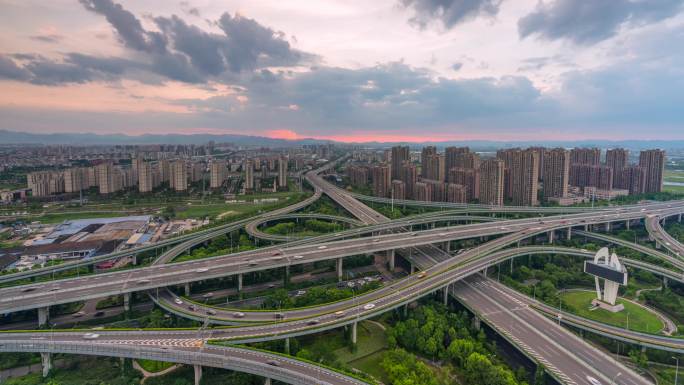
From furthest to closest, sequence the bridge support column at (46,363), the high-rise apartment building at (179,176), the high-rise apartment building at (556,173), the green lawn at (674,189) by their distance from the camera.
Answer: the high-rise apartment building at (179,176)
the green lawn at (674,189)
the high-rise apartment building at (556,173)
the bridge support column at (46,363)

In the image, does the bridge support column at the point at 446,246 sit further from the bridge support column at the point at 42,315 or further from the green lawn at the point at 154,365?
the bridge support column at the point at 42,315

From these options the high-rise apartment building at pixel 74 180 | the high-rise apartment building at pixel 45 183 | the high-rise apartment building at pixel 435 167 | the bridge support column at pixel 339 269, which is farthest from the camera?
the high-rise apartment building at pixel 435 167

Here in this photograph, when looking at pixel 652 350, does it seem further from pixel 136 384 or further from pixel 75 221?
pixel 75 221

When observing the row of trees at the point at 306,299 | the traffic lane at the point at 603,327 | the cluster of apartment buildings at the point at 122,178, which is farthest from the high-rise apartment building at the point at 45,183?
the traffic lane at the point at 603,327

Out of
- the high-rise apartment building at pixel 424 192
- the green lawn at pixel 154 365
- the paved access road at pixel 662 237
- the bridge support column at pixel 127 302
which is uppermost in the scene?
the high-rise apartment building at pixel 424 192

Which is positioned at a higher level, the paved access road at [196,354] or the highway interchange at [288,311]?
the highway interchange at [288,311]

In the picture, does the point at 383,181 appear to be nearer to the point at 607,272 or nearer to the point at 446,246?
the point at 446,246
